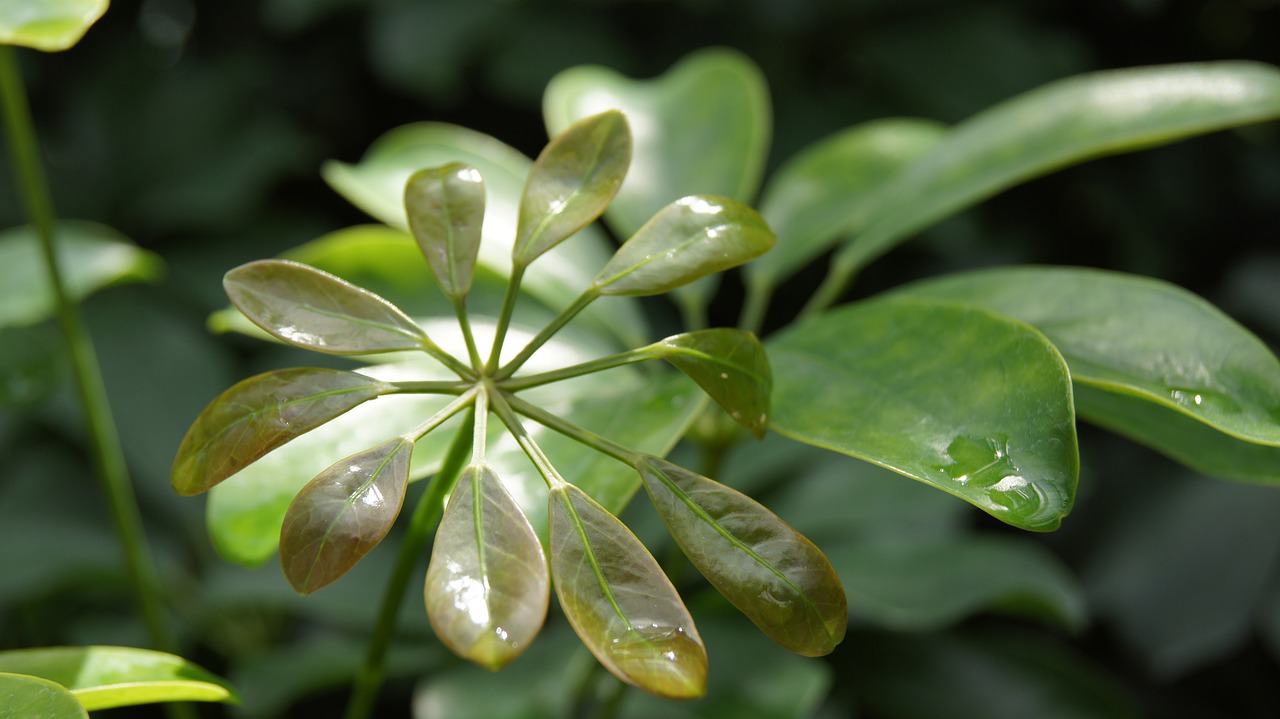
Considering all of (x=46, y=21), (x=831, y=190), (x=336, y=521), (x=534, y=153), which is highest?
(x=46, y=21)

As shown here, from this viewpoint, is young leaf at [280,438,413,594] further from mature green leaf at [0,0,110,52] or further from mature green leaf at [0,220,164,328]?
mature green leaf at [0,220,164,328]

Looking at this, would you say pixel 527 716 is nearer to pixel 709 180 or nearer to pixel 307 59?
pixel 709 180

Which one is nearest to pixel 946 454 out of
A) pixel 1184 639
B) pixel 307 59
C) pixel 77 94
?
pixel 1184 639

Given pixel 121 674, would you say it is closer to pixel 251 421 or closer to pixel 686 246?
pixel 251 421

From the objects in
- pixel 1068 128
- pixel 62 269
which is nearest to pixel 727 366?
pixel 1068 128

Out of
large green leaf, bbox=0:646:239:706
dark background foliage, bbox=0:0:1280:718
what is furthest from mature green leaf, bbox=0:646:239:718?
dark background foliage, bbox=0:0:1280:718
